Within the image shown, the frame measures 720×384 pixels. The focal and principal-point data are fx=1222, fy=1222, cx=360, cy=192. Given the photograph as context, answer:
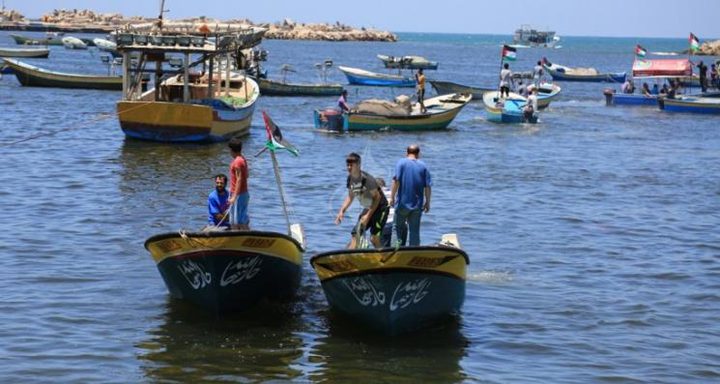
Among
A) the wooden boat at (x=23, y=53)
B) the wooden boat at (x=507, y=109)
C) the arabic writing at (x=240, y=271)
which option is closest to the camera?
the arabic writing at (x=240, y=271)

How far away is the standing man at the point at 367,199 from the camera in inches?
575

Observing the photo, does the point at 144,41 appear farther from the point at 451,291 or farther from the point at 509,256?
the point at 451,291

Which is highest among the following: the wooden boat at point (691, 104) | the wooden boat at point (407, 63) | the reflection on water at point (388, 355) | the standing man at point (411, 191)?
the standing man at point (411, 191)

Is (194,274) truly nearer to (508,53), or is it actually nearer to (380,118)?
(380,118)

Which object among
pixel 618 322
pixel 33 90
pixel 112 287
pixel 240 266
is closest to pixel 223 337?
pixel 240 266

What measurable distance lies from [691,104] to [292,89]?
63.6ft

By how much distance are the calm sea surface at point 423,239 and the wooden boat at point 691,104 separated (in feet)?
41.4

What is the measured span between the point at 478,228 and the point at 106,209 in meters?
7.16

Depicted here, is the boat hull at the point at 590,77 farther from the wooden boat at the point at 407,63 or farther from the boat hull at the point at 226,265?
the boat hull at the point at 226,265

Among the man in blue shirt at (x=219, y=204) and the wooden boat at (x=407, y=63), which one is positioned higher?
the man in blue shirt at (x=219, y=204)

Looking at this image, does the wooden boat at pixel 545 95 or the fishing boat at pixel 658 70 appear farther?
the fishing boat at pixel 658 70

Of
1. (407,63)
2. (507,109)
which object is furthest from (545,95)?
(407,63)

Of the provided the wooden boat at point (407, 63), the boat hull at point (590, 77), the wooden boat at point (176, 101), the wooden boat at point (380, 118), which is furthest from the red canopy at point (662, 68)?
the boat hull at point (590, 77)

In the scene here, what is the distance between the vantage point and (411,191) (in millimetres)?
15016
